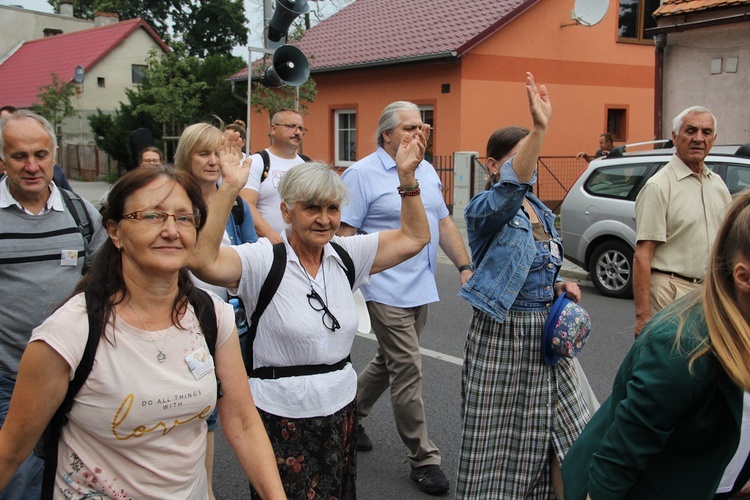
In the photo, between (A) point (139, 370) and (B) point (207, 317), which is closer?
(A) point (139, 370)

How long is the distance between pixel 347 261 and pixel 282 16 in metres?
7.66

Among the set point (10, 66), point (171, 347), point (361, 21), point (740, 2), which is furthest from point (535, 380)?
point (10, 66)

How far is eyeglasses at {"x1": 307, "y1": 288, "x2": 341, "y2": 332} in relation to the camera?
9.19 feet

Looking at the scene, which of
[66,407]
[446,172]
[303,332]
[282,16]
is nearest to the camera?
[66,407]

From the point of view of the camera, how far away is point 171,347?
2.12 metres

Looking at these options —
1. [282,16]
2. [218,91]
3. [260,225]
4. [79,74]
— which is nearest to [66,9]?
[79,74]

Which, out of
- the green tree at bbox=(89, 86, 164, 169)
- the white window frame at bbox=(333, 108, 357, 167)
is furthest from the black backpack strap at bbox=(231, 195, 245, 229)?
the green tree at bbox=(89, 86, 164, 169)

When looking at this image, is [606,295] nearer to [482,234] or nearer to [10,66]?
[482,234]

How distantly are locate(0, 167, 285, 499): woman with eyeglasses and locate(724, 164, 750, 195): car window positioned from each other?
285 inches

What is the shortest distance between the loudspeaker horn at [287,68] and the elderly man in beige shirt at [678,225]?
5.77m

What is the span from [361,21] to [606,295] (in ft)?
54.1

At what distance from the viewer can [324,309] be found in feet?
9.23

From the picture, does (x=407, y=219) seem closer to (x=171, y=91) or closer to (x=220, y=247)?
(x=220, y=247)

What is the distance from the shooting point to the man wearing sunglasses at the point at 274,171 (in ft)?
17.1
